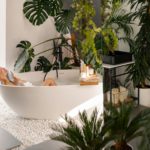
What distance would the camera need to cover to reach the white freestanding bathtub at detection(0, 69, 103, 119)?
2.77 metres

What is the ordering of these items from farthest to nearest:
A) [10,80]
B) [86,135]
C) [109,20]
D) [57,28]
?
[57,28] < [10,80] < [109,20] < [86,135]

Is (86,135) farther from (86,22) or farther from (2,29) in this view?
(2,29)

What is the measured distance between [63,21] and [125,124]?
2.11 metres

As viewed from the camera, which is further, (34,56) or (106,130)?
(34,56)

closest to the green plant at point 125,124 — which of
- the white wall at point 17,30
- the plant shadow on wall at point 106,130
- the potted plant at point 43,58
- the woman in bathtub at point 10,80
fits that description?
the plant shadow on wall at point 106,130

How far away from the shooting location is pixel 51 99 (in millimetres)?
2807

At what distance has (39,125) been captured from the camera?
9.27 ft

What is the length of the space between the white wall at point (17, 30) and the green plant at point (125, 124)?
2.07 metres

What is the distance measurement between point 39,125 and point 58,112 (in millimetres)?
221

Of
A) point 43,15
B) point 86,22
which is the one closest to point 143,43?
point 86,22

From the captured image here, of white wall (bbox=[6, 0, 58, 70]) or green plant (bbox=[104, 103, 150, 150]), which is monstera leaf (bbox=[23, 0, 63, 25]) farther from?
green plant (bbox=[104, 103, 150, 150])

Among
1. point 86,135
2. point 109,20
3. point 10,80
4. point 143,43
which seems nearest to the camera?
point 86,135

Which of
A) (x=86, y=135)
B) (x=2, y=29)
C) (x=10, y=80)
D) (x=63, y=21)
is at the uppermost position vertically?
(x=63, y=21)

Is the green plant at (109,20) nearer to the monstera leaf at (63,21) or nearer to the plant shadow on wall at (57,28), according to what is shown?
the plant shadow on wall at (57,28)
